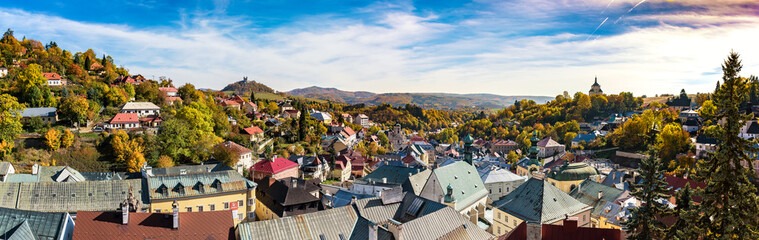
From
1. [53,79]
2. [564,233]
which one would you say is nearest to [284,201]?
[564,233]

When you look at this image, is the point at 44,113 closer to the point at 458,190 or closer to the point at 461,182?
the point at 458,190

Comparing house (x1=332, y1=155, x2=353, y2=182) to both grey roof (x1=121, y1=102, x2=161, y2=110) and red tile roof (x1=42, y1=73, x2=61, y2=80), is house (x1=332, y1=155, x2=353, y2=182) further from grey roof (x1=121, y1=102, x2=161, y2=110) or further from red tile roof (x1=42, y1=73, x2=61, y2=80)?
red tile roof (x1=42, y1=73, x2=61, y2=80)

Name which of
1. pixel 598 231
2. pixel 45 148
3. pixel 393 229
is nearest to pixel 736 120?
pixel 598 231

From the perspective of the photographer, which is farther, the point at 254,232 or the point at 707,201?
the point at 254,232

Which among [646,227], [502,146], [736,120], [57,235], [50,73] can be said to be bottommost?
[502,146]

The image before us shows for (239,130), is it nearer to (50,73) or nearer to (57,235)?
(50,73)

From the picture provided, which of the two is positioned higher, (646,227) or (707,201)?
(707,201)

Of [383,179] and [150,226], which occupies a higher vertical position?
[150,226]

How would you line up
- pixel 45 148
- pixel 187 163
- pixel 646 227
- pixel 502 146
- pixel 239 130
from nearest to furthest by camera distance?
pixel 646 227, pixel 45 148, pixel 187 163, pixel 239 130, pixel 502 146
